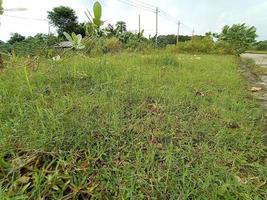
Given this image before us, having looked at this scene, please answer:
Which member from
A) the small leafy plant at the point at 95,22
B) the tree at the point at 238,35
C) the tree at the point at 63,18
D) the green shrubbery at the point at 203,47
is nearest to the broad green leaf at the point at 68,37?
the small leafy plant at the point at 95,22

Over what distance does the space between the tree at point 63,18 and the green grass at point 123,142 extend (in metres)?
31.4

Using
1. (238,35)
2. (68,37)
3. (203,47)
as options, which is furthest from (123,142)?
(238,35)

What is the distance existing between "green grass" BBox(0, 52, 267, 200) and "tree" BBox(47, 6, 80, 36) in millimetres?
31407

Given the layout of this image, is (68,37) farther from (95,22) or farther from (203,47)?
(203,47)

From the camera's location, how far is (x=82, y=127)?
1.59m

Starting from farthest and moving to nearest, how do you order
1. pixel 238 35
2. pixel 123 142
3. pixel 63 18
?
pixel 63 18, pixel 238 35, pixel 123 142

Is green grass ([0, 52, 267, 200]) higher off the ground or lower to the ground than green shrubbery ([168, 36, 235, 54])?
higher

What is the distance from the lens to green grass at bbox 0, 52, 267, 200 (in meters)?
1.25

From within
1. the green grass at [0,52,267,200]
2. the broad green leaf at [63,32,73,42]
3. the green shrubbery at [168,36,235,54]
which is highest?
the broad green leaf at [63,32,73,42]

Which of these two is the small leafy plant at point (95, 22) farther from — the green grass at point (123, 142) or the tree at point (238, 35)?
the tree at point (238, 35)

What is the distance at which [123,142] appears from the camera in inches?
62.2

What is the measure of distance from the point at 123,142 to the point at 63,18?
33865 millimetres

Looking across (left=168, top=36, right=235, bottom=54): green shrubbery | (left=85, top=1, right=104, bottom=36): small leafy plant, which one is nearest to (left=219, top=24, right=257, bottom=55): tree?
(left=168, top=36, right=235, bottom=54): green shrubbery

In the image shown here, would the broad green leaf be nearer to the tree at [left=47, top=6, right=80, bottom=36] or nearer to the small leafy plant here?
the small leafy plant
